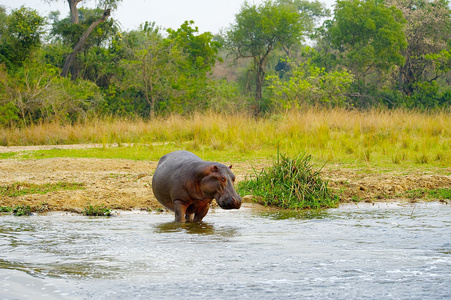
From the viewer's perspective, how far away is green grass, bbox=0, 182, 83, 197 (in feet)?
22.1

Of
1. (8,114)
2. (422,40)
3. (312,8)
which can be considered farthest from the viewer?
(312,8)

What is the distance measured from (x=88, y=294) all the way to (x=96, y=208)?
3169 millimetres

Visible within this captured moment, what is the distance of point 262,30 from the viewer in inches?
1163

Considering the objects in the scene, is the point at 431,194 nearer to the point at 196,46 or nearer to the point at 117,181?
the point at 117,181

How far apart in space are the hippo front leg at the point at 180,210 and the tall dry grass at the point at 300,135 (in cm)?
462

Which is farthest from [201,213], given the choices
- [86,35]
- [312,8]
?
[312,8]

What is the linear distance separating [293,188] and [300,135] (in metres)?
5.76

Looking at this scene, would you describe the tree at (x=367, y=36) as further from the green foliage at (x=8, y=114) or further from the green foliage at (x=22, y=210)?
the green foliage at (x=22, y=210)

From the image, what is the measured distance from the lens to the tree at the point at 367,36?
86.3 feet

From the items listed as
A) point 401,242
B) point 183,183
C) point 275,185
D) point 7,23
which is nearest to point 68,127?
point 7,23

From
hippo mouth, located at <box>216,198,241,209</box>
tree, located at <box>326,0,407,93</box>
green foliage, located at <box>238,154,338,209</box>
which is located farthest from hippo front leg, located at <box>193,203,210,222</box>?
tree, located at <box>326,0,407,93</box>

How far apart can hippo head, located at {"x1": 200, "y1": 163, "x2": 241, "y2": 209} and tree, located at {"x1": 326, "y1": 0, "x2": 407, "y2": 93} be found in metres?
23.2

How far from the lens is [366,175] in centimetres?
804

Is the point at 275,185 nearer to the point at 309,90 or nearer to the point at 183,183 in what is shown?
the point at 183,183
